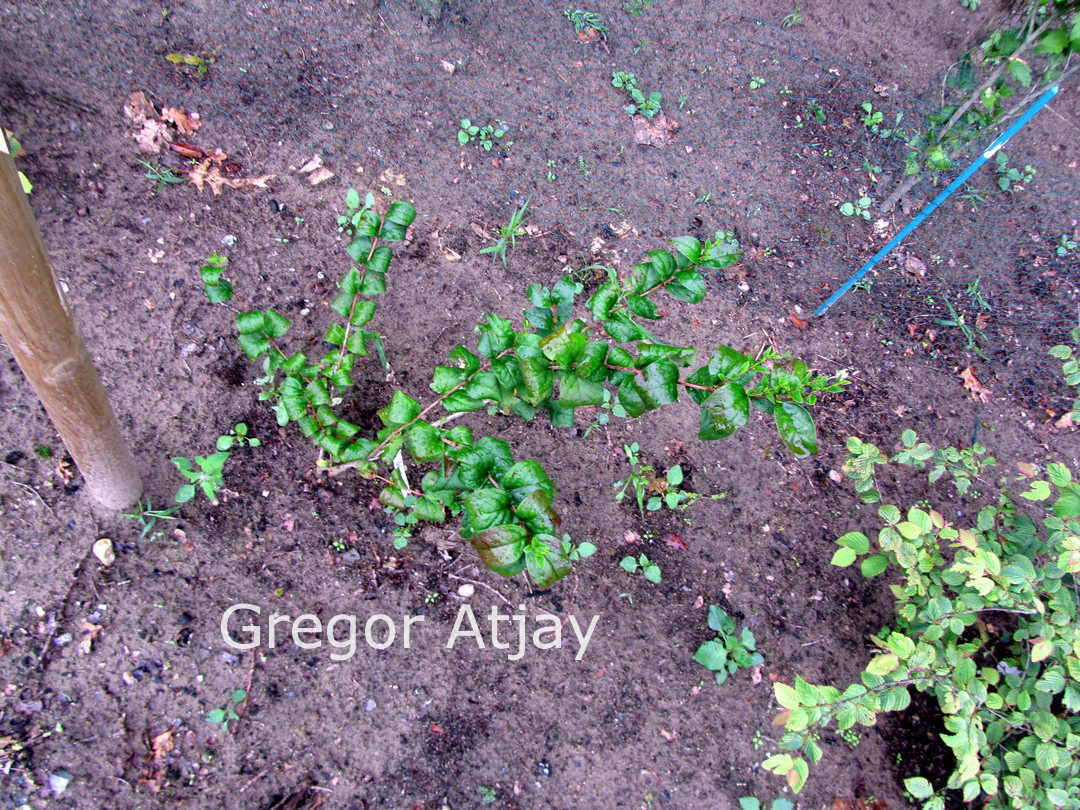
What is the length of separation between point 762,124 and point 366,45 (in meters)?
2.06

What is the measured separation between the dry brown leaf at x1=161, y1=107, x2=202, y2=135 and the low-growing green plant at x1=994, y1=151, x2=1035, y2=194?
4140 mm

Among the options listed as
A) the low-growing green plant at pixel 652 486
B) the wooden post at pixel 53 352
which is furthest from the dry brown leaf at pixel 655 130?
the wooden post at pixel 53 352

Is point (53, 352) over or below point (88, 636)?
over

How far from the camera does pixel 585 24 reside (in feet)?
11.1

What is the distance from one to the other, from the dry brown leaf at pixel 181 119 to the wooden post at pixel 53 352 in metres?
1.51

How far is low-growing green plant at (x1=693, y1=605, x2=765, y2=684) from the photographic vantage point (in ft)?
7.30

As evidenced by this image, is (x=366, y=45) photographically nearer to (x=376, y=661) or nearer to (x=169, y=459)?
(x=169, y=459)

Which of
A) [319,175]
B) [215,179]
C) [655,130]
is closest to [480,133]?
[319,175]

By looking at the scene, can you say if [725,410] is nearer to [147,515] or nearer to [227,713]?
[227,713]

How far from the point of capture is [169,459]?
214 cm

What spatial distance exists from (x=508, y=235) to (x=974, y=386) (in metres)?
2.32

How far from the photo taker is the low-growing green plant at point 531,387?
4.42 ft

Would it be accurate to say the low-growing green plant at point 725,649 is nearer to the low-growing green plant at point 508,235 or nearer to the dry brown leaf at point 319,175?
the low-growing green plant at point 508,235

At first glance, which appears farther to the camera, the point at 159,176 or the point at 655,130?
the point at 655,130
